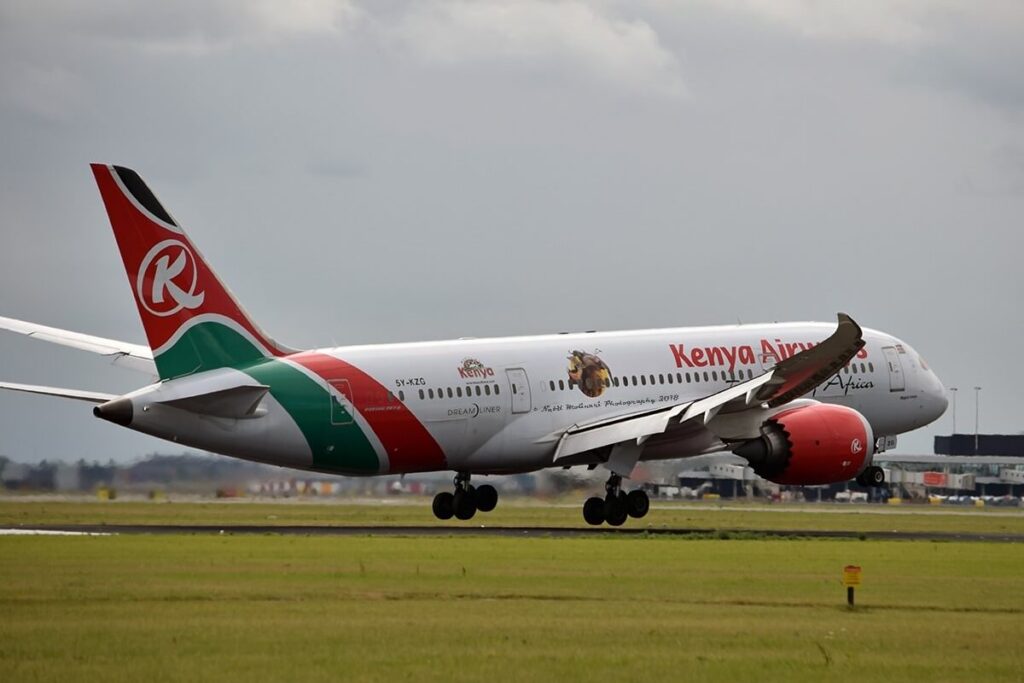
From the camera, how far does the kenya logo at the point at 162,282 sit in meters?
45.7

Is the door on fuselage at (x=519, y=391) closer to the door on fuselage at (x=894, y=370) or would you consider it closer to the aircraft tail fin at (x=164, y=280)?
the aircraft tail fin at (x=164, y=280)

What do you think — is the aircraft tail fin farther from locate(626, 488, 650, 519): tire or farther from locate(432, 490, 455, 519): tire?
locate(626, 488, 650, 519): tire

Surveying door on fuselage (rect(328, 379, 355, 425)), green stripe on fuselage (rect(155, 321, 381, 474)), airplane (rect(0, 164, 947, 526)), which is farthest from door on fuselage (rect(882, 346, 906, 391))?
door on fuselage (rect(328, 379, 355, 425))

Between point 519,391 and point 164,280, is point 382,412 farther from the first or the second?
point 164,280

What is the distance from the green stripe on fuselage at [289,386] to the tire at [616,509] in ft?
22.7

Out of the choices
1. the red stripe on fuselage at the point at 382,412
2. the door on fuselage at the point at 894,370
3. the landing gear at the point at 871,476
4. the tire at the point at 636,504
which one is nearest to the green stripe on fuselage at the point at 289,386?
the red stripe on fuselage at the point at 382,412

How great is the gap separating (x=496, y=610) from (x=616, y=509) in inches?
914

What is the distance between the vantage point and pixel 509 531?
159 ft

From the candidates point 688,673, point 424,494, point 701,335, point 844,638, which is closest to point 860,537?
point 701,335

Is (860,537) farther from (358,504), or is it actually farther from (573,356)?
(358,504)

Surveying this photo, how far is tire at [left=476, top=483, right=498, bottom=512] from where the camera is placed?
53781 millimetres

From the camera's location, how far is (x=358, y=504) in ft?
203

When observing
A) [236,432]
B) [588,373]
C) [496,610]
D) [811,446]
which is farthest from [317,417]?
[496,610]

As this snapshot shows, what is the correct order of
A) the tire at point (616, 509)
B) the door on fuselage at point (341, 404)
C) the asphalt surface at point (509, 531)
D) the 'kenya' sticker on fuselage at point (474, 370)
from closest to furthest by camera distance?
the asphalt surface at point (509, 531) → the door on fuselage at point (341, 404) → the 'kenya' sticker on fuselage at point (474, 370) → the tire at point (616, 509)
